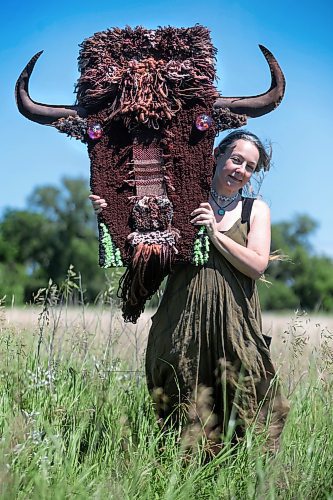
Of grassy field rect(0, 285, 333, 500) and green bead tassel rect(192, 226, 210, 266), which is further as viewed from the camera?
green bead tassel rect(192, 226, 210, 266)

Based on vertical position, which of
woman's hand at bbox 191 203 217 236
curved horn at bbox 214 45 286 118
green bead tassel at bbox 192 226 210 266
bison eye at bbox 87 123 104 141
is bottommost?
green bead tassel at bbox 192 226 210 266

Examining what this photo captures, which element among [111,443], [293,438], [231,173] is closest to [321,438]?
[293,438]

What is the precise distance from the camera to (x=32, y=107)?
3906mm

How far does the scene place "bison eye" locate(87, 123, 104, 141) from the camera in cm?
392

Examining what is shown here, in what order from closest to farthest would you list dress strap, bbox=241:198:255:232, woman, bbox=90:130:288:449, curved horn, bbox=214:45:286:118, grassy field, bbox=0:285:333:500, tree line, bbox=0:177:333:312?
grassy field, bbox=0:285:333:500 < curved horn, bbox=214:45:286:118 < woman, bbox=90:130:288:449 < dress strap, bbox=241:198:255:232 < tree line, bbox=0:177:333:312

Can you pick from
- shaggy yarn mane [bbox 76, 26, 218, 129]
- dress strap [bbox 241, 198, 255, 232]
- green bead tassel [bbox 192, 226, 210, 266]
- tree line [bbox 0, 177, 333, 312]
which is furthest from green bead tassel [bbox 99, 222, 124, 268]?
tree line [bbox 0, 177, 333, 312]

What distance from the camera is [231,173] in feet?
13.2

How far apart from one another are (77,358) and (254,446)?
180 centimetres

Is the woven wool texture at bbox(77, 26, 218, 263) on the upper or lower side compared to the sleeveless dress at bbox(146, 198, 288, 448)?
upper

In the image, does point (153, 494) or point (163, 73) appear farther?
point (163, 73)

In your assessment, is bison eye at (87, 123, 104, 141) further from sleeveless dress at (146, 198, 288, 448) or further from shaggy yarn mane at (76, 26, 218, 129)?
sleeveless dress at (146, 198, 288, 448)

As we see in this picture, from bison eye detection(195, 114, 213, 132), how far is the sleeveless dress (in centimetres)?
51

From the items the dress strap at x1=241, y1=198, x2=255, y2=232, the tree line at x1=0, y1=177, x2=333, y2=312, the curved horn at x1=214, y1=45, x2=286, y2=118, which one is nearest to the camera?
the curved horn at x1=214, y1=45, x2=286, y2=118

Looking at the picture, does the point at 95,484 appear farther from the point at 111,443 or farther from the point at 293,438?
the point at 293,438
